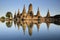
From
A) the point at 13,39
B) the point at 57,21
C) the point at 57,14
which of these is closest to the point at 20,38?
the point at 13,39

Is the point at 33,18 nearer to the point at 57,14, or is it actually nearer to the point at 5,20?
the point at 5,20

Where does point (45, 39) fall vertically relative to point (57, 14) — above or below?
below

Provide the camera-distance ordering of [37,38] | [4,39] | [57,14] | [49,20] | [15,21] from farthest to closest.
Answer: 1. [49,20]
2. [15,21]
3. [57,14]
4. [37,38]
5. [4,39]

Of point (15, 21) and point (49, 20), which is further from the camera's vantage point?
point (49, 20)

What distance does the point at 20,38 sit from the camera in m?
7.57

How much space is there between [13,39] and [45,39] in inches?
48.4

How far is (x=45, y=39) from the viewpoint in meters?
7.29

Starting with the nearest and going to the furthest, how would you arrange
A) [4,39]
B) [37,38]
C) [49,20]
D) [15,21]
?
1. [4,39]
2. [37,38]
3. [15,21]
4. [49,20]

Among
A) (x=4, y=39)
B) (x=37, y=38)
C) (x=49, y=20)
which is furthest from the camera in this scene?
(x=49, y=20)

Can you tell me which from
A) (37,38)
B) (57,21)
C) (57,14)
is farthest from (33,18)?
(37,38)

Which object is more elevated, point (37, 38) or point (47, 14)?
point (47, 14)

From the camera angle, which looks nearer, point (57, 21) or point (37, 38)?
point (37, 38)

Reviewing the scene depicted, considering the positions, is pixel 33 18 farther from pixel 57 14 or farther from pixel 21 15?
pixel 57 14

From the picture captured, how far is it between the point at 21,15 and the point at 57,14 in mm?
3852
